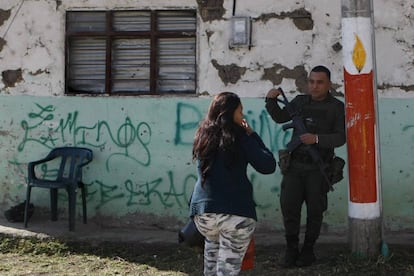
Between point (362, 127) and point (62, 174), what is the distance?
3607 millimetres

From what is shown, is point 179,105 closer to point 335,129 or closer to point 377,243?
point 335,129

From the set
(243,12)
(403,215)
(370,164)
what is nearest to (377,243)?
(370,164)

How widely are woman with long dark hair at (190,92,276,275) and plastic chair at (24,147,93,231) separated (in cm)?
306

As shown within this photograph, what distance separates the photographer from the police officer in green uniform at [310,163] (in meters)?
5.08

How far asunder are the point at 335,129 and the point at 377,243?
3.46ft

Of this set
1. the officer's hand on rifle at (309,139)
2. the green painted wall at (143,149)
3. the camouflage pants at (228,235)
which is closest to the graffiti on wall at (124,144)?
the green painted wall at (143,149)

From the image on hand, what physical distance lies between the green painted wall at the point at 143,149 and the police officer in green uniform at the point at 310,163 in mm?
1559

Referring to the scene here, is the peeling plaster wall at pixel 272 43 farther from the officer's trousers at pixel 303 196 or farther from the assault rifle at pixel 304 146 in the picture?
the officer's trousers at pixel 303 196

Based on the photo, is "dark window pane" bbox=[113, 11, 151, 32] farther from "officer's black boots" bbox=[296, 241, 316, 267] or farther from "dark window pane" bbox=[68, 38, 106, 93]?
"officer's black boots" bbox=[296, 241, 316, 267]

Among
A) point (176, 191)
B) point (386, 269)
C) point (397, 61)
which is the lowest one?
point (386, 269)

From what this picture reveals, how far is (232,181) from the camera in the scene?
3934 millimetres

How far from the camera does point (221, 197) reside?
154 inches

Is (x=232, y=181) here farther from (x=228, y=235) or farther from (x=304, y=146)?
(x=304, y=146)

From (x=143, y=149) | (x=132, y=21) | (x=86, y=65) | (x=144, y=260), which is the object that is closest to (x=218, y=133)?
(x=144, y=260)
